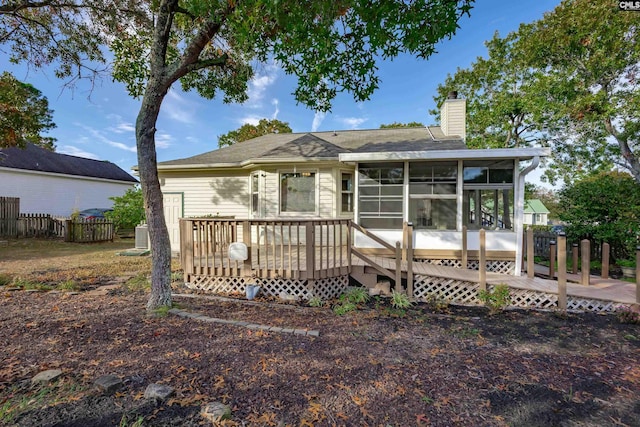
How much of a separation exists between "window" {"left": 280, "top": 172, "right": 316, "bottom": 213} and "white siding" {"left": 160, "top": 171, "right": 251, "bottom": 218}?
1632 mm

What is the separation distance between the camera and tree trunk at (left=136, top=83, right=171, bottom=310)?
13.8ft

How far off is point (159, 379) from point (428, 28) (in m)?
5.13

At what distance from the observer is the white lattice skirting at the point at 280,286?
5.64m

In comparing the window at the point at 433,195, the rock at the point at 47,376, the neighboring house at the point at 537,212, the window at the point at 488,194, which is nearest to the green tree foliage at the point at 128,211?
the window at the point at 433,195

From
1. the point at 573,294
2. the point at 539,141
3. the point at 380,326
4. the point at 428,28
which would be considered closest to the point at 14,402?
the point at 380,326

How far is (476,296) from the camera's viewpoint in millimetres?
5672

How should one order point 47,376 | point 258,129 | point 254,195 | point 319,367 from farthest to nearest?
point 258,129, point 254,195, point 319,367, point 47,376

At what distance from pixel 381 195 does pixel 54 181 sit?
21.6m

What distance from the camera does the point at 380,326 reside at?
14.0ft

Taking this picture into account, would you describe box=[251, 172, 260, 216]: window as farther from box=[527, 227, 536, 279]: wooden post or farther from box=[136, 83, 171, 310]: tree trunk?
box=[527, 227, 536, 279]: wooden post

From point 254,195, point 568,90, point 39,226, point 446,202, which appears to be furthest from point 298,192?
point 39,226

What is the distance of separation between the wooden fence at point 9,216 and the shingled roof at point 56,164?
231cm

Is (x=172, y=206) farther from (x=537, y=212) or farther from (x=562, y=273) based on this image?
(x=537, y=212)

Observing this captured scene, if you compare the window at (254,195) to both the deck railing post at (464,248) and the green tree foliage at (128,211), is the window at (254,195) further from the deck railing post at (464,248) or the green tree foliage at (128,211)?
the green tree foliage at (128,211)
